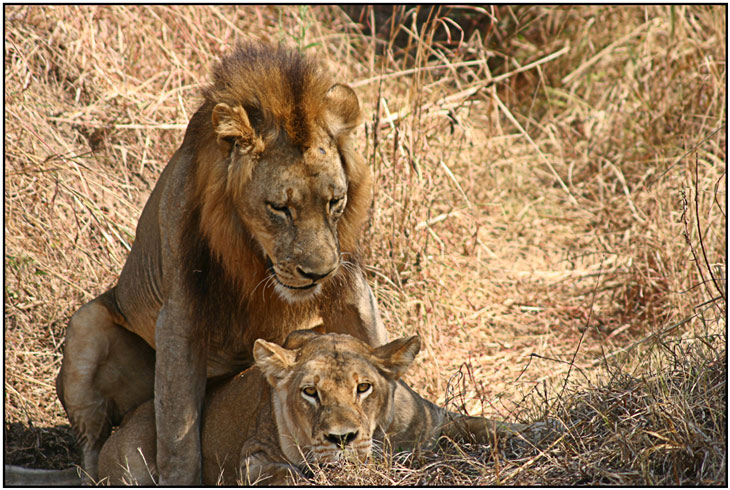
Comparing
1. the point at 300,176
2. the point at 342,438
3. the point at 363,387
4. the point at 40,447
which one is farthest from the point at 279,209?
the point at 40,447

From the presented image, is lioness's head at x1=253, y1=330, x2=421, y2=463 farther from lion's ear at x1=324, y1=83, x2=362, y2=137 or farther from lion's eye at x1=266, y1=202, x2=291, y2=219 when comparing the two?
lion's ear at x1=324, y1=83, x2=362, y2=137

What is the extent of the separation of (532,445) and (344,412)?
0.76 m

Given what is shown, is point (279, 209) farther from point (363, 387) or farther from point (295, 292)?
point (363, 387)

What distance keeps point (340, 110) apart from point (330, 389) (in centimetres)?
113

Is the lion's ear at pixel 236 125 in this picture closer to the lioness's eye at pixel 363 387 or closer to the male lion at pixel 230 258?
the male lion at pixel 230 258

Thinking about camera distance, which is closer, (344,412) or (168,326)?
(344,412)

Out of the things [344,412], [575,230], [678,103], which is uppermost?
[344,412]

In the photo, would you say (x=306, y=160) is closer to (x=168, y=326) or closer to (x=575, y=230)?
(x=168, y=326)

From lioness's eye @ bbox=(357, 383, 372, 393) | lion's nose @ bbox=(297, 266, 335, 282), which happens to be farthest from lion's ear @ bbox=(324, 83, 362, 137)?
lioness's eye @ bbox=(357, 383, 372, 393)

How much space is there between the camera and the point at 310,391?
3500 mm

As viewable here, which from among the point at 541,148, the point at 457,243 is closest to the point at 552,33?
the point at 541,148

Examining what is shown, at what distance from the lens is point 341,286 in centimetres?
402

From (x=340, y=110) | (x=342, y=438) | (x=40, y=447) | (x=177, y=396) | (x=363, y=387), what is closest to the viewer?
(x=342, y=438)

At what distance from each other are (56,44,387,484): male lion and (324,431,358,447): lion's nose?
57 cm
